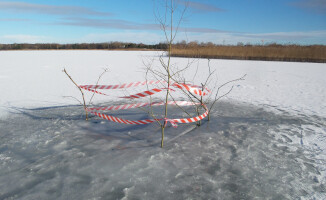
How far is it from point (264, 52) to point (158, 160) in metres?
19.9

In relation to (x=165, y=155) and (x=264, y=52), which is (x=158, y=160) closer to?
(x=165, y=155)

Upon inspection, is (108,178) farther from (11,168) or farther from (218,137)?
(218,137)

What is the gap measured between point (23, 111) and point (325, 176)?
20.4 ft

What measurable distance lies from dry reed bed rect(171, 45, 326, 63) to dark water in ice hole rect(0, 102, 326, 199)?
13978mm

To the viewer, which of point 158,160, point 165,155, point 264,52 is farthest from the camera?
point 264,52

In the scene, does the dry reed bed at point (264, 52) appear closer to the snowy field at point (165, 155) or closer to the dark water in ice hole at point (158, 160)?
the snowy field at point (165, 155)

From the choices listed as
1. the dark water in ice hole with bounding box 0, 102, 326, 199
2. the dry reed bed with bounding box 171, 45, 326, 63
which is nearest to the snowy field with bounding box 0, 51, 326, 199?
the dark water in ice hole with bounding box 0, 102, 326, 199

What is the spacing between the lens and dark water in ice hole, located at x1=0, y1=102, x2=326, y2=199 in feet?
9.18

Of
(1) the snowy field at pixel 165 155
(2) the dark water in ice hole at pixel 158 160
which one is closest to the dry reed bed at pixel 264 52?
(1) the snowy field at pixel 165 155

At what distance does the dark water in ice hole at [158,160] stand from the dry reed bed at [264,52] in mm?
13978

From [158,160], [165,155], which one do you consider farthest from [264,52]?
[158,160]

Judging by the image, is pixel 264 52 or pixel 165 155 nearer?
pixel 165 155

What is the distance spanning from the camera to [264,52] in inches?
811

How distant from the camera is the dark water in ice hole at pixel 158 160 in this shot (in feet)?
9.18
